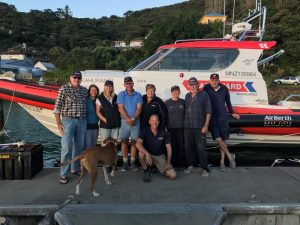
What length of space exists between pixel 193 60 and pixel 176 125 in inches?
89.2

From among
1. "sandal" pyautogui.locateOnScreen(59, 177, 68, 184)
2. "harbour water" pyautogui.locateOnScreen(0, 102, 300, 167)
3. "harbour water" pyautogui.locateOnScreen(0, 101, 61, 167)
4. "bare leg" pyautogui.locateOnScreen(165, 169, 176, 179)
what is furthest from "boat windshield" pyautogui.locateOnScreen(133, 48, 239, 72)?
"harbour water" pyautogui.locateOnScreen(0, 101, 61, 167)

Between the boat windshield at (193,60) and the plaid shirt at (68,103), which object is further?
the boat windshield at (193,60)

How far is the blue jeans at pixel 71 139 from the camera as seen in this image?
5.10 metres

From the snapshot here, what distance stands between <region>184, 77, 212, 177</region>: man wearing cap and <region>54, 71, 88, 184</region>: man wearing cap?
163cm

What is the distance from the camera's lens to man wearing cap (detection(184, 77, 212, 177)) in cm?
545

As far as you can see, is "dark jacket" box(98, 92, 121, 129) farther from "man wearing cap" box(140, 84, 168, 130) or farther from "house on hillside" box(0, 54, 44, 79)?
"house on hillside" box(0, 54, 44, 79)

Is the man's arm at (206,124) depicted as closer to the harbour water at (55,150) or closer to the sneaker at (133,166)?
the sneaker at (133,166)

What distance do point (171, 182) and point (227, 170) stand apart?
1.17 meters

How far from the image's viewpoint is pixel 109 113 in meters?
5.52

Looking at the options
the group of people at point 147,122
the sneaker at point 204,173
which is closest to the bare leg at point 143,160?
the group of people at point 147,122

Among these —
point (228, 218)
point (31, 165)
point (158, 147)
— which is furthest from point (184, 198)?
point (31, 165)

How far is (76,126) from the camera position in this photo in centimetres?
518

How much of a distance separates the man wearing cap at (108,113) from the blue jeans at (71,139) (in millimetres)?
365

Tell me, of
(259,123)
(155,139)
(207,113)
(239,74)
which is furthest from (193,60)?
(155,139)
